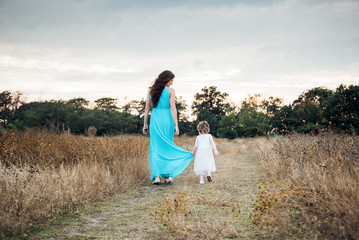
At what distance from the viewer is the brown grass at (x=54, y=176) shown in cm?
291

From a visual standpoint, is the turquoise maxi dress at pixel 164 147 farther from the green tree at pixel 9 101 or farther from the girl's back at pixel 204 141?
the green tree at pixel 9 101

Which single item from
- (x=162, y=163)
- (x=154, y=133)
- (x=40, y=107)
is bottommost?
(x=162, y=163)

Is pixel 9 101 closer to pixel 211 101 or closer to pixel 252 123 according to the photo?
pixel 252 123

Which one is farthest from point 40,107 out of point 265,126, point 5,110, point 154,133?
point 154,133

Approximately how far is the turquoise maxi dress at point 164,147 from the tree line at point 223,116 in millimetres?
21491

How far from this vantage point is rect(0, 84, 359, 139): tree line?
30.5 meters

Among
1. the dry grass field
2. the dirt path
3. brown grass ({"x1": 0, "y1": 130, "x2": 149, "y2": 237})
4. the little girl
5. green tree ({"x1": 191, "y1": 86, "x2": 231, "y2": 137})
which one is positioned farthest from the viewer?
green tree ({"x1": 191, "y1": 86, "x2": 231, "y2": 137})

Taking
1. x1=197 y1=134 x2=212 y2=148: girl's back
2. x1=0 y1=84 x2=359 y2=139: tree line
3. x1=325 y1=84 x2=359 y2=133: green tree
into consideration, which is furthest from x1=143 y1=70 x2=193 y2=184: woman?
x1=325 y1=84 x2=359 y2=133: green tree

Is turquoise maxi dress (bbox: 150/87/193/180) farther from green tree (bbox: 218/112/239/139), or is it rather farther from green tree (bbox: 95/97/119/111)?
green tree (bbox: 95/97/119/111)

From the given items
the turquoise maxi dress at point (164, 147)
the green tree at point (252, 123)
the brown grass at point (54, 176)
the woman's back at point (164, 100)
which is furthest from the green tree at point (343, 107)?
the brown grass at point (54, 176)

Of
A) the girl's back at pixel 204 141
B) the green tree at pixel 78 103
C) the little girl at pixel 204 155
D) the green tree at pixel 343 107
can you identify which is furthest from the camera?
the green tree at pixel 78 103

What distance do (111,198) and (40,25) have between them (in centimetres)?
1088

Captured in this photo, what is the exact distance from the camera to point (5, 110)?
3166 centimetres

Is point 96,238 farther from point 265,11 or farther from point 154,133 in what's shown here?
point 265,11
